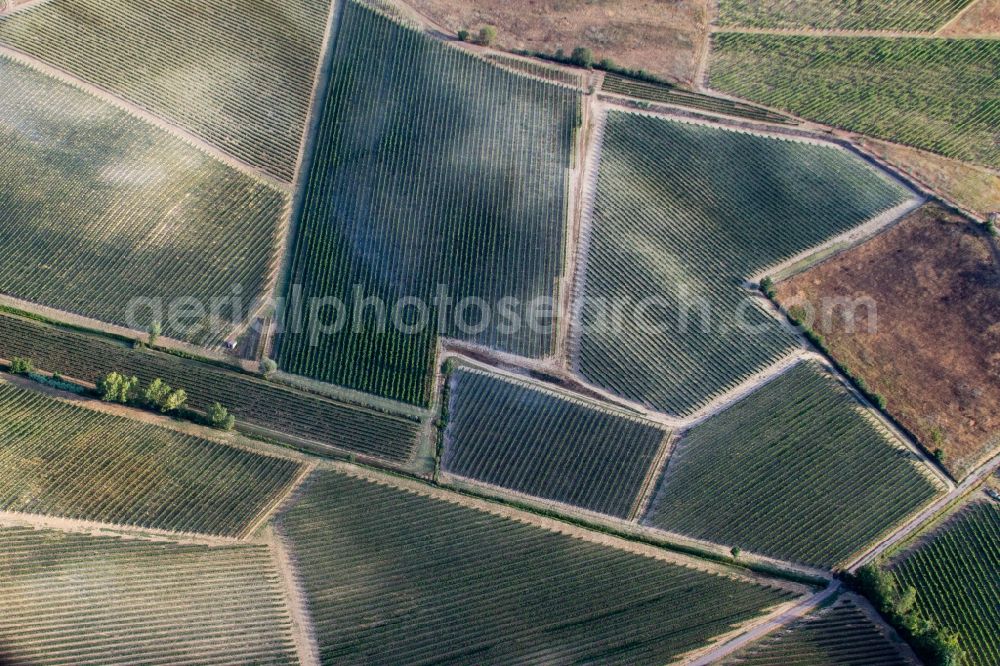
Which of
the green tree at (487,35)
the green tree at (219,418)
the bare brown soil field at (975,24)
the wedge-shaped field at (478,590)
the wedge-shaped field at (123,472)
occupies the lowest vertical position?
the wedge-shaped field at (478,590)

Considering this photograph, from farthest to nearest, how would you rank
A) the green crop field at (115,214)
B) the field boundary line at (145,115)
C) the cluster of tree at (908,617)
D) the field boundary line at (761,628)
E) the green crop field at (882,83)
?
the green crop field at (882,83) < the field boundary line at (145,115) < the green crop field at (115,214) < the field boundary line at (761,628) < the cluster of tree at (908,617)

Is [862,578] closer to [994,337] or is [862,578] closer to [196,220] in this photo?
[994,337]

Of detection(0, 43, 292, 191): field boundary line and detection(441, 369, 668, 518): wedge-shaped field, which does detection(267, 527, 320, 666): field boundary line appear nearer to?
detection(441, 369, 668, 518): wedge-shaped field

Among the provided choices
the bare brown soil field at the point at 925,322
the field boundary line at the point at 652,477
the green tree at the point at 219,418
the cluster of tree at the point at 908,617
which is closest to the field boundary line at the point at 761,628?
the cluster of tree at the point at 908,617

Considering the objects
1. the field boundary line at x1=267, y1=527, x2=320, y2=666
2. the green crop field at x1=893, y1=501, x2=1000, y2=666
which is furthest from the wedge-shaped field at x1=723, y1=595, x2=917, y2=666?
the field boundary line at x1=267, y1=527, x2=320, y2=666

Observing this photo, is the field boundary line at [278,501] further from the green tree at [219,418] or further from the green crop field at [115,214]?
the green crop field at [115,214]
